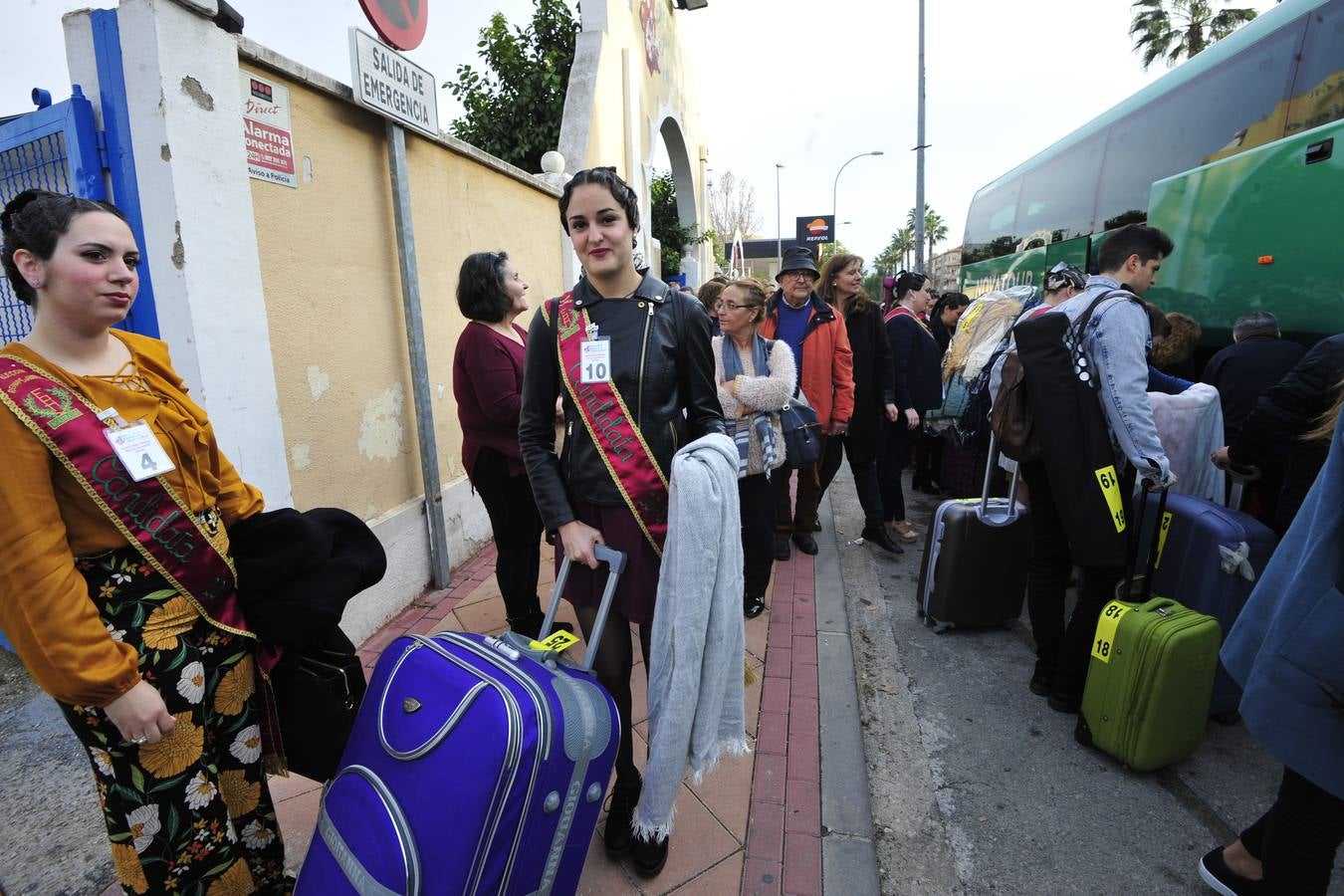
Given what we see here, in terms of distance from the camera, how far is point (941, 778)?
2.67 meters

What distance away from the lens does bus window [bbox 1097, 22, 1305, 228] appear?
16.1 ft

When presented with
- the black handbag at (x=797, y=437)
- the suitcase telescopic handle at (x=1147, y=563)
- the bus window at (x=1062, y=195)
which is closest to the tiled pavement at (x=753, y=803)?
the black handbag at (x=797, y=437)

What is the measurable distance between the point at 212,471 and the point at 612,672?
46.3 inches

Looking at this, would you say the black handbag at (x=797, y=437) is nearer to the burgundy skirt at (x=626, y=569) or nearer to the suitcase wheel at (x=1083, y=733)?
the suitcase wheel at (x=1083, y=733)

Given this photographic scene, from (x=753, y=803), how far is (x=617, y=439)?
146cm

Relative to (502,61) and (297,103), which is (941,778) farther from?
(502,61)

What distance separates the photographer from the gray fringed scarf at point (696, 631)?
1.65m

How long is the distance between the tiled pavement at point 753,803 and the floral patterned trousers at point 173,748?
0.72 m

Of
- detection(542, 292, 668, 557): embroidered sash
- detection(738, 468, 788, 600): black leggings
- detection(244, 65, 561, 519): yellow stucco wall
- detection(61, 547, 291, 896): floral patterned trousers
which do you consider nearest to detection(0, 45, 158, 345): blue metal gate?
detection(244, 65, 561, 519): yellow stucco wall

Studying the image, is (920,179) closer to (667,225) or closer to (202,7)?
(667,225)

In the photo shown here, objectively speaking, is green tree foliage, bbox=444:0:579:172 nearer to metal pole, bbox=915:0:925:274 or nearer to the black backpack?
the black backpack

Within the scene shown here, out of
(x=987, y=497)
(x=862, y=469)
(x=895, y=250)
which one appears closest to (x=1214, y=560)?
(x=987, y=497)

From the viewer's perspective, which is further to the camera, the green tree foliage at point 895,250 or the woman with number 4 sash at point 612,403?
the green tree foliage at point 895,250

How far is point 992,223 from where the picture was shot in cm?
1094
